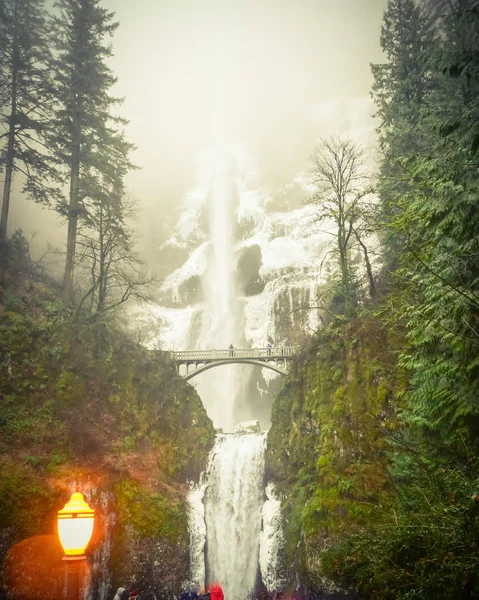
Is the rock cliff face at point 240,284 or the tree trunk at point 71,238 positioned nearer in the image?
the tree trunk at point 71,238

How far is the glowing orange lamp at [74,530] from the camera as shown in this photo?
11.3ft

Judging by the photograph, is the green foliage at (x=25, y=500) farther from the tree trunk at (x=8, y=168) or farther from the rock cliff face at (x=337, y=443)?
the tree trunk at (x=8, y=168)

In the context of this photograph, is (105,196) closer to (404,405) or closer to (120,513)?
(120,513)

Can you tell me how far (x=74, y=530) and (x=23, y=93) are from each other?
26136 millimetres

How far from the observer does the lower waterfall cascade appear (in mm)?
18344

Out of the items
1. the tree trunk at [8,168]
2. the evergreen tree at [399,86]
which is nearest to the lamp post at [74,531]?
the evergreen tree at [399,86]

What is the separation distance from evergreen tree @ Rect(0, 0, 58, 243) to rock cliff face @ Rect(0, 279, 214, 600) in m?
6.48

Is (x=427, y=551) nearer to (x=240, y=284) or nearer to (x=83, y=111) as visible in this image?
(x=83, y=111)

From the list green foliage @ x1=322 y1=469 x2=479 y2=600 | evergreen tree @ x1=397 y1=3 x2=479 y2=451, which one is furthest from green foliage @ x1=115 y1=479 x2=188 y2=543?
evergreen tree @ x1=397 y1=3 x2=479 y2=451

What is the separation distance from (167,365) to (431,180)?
69.2ft

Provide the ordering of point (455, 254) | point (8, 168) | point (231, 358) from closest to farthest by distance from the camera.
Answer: point (455, 254) → point (8, 168) → point (231, 358)

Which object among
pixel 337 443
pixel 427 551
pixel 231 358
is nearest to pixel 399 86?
pixel 337 443

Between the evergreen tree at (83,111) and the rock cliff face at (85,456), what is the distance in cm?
490

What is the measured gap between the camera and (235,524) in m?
20.8
